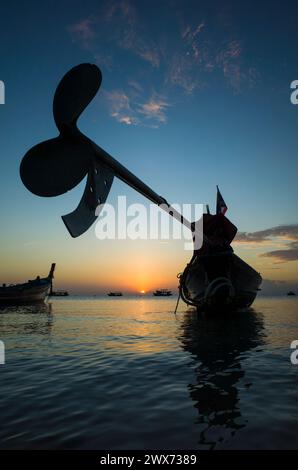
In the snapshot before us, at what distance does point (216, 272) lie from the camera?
25.2 meters

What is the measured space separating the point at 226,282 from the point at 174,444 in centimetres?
2130

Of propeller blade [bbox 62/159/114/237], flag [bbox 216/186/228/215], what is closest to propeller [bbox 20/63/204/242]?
propeller blade [bbox 62/159/114/237]

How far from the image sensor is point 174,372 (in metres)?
9.09

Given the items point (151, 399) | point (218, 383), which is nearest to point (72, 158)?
point (151, 399)

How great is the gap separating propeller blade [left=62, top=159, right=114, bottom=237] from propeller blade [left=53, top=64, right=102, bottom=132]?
0.70 m

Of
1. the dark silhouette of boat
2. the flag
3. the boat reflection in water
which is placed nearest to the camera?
the boat reflection in water

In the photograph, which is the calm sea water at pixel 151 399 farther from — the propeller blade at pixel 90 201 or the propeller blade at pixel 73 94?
the propeller blade at pixel 73 94

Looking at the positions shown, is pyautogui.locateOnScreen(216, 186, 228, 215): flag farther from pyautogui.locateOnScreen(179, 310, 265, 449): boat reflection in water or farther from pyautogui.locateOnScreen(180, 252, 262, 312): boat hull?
pyautogui.locateOnScreen(179, 310, 265, 449): boat reflection in water

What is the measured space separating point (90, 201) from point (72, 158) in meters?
0.68

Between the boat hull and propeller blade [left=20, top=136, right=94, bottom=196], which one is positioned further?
the boat hull

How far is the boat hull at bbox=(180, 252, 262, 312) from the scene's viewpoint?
24.9m
